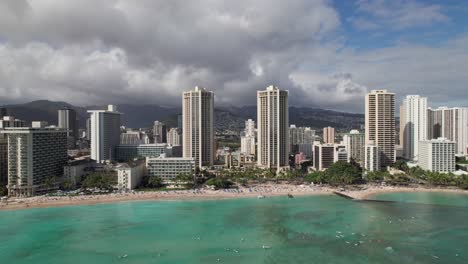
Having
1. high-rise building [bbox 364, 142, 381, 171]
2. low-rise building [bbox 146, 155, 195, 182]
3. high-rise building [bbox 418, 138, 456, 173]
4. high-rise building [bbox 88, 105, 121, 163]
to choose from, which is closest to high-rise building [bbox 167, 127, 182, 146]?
high-rise building [bbox 88, 105, 121, 163]

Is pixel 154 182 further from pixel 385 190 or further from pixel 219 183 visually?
pixel 385 190

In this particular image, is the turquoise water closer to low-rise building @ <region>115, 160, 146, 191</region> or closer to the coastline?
the coastline

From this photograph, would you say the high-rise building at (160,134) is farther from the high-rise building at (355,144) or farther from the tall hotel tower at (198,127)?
the high-rise building at (355,144)

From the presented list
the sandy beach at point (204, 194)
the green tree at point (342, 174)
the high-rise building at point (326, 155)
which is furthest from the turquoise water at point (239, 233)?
the high-rise building at point (326, 155)

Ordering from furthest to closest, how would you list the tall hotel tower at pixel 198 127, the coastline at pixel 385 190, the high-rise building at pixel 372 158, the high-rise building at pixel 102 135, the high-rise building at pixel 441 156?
the high-rise building at pixel 102 135, the tall hotel tower at pixel 198 127, the high-rise building at pixel 372 158, the high-rise building at pixel 441 156, the coastline at pixel 385 190

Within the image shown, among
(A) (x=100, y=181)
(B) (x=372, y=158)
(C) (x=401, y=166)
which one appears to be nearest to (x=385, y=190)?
(B) (x=372, y=158)

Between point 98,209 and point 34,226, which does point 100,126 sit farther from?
point 34,226
